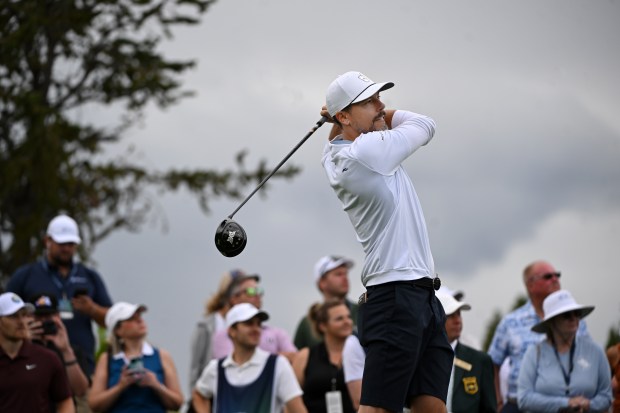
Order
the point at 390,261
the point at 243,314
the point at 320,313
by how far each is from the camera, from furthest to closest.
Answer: the point at 320,313 < the point at 243,314 < the point at 390,261

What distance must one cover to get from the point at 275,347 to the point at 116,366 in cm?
175

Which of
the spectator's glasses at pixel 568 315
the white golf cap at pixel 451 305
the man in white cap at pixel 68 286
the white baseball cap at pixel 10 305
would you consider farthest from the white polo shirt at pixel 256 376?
the spectator's glasses at pixel 568 315

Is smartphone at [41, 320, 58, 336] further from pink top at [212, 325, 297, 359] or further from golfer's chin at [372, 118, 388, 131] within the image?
golfer's chin at [372, 118, 388, 131]

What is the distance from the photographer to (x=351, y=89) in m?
8.05

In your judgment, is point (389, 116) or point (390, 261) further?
point (389, 116)

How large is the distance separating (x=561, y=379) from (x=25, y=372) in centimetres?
426

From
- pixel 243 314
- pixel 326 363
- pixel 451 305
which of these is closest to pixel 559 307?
pixel 451 305

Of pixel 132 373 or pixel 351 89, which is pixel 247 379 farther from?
pixel 351 89

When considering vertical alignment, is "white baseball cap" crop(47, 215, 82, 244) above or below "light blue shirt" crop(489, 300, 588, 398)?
above

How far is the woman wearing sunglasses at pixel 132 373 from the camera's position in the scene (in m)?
12.0

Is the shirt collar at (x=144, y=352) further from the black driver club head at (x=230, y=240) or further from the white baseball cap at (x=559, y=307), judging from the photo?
the black driver club head at (x=230, y=240)

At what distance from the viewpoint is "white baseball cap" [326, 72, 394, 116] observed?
26.4ft

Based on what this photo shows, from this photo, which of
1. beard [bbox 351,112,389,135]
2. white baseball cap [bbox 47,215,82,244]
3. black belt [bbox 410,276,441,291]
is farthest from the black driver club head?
white baseball cap [bbox 47,215,82,244]

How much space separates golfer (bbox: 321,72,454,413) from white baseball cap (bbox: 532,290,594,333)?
3493 millimetres
